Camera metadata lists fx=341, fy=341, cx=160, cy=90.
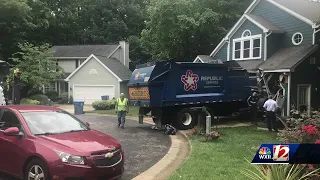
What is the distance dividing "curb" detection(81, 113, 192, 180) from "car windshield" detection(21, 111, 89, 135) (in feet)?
5.86

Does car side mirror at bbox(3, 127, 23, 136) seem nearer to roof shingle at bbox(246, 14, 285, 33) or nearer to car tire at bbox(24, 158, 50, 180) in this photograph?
Answer: car tire at bbox(24, 158, 50, 180)

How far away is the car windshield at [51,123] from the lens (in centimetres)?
690

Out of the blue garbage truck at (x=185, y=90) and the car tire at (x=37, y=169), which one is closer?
the car tire at (x=37, y=169)

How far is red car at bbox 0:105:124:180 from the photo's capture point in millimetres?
5980

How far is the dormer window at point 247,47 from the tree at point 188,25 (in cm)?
466

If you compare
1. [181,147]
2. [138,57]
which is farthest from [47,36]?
[181,147]

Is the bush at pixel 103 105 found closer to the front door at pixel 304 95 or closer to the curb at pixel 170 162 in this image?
the front door at pixel 304 95

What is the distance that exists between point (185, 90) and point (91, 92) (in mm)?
21620

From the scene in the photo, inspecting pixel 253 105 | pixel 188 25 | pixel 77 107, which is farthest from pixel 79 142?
pixel 188 25

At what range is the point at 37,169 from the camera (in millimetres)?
6203

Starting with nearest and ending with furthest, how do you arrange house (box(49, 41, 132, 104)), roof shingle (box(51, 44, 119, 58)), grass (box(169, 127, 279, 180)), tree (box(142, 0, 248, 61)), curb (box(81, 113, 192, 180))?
grass (box(169, 127, 279, 180)) < curb (box(81, 113, 192, 180)) < tree (box(142, 0, 248, 61)) < house (box(49, 41, 132, 104)) < roof shingle (box(51, 44, 119, 58))

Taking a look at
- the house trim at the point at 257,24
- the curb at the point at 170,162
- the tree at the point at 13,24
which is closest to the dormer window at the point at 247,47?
the house trim at the point at 257,24

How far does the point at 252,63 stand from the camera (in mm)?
21750

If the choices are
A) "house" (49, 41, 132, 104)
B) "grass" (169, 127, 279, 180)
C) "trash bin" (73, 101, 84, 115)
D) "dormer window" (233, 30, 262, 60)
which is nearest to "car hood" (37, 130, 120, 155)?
"grass" (169, 127, 279, 180)
